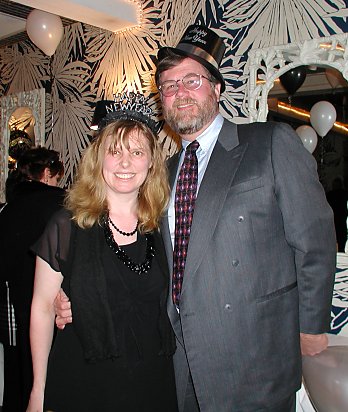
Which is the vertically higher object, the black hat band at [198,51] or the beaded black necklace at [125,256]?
the black hat band at [198,51]

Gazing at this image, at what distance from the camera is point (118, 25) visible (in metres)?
3.99

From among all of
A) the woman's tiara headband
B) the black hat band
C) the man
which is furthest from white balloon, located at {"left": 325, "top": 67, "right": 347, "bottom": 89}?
the woman's tiara headband

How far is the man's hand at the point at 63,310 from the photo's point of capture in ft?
5.40

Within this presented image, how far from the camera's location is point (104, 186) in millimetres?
1820

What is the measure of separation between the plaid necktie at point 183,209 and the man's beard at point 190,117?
0.08 m

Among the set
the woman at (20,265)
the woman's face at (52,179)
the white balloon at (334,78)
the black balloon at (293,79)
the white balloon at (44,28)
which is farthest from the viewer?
the white balloon at (44,28)

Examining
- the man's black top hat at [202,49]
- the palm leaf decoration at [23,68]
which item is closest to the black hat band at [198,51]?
the man's black top hat at [202,49]

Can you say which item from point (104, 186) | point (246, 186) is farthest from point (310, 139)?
point (104, 186)

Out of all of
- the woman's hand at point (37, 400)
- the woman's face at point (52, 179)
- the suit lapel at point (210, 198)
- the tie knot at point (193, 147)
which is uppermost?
the tie knot at point (193, 147)

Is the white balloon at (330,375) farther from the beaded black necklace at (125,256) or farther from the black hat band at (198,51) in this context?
the black hat band at (198,51)

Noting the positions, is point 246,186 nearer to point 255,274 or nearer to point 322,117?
point 255,274

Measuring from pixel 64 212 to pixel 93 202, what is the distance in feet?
0.38

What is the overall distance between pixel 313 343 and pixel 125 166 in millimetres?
975

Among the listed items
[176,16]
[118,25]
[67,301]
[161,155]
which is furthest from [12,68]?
[67,301]
